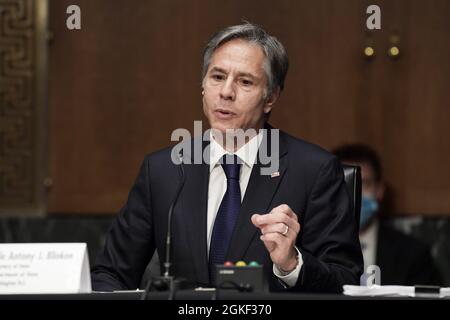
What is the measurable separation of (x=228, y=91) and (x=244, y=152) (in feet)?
0.73

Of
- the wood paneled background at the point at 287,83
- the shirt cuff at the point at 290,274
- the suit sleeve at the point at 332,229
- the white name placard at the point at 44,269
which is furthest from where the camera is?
the wood paneled background at the point at 287,83

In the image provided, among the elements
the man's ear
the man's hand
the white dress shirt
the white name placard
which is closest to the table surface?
the white name placard

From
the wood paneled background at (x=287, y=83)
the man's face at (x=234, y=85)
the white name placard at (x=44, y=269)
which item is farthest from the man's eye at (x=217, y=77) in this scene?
the wood paneled background at (x=287, y=83)

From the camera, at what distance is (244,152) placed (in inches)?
133

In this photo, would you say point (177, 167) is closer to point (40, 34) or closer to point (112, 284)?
point (112, 284)

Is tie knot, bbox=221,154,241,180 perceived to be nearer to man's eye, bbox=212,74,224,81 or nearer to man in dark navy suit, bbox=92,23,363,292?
man in dark navy suit, bbox=92,23,363,292

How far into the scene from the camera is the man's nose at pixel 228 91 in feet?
10.9

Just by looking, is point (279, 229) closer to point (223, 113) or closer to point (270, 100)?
point (223, 113)

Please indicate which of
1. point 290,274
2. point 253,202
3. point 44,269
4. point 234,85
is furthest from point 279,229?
point 234,85

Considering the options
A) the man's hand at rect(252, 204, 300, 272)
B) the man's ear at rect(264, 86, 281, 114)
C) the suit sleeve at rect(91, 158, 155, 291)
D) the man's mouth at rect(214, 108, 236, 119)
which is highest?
the man's ear at rect(264, 86, 281, 114)

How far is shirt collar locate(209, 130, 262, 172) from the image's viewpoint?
3383 mm

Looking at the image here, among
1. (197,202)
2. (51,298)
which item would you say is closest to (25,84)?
(197,202)

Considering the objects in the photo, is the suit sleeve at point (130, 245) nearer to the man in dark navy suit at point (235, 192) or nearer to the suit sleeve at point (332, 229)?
the man in dark navy suit at point (235, 192)
